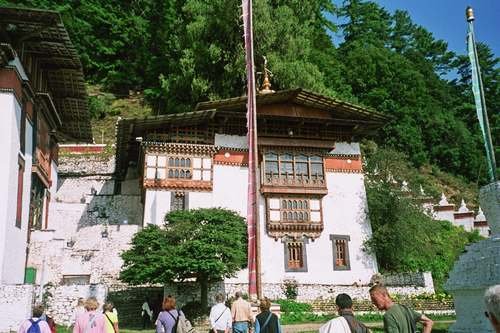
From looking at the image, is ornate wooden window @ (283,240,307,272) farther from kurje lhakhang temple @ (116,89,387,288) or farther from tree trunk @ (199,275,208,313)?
tree trunk @ (199,275,208,313)

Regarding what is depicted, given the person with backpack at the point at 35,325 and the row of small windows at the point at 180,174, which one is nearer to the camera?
the person with backpack at the point at 35,325

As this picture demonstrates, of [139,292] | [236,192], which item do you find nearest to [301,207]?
[236,192]

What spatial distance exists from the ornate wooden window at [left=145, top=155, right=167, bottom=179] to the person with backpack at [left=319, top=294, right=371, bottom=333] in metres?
21.7

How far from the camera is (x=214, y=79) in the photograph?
36406 mm

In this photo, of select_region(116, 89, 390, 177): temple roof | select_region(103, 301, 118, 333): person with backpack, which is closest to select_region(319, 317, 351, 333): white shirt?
select_region(103, 301, 118, 333): person with backpack

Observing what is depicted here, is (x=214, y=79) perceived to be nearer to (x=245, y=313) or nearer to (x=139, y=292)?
(x=139, y=292)

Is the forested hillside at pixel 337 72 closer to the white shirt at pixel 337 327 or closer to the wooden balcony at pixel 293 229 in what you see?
the wooden balcony at pixel 293 229

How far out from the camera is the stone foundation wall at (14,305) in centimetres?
1745

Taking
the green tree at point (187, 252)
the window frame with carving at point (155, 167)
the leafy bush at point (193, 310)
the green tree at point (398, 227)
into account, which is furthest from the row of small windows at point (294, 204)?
the leafy bush at point (193, 310)

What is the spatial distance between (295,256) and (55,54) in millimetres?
16242

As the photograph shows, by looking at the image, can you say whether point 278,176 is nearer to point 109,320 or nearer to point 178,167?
point 178,167

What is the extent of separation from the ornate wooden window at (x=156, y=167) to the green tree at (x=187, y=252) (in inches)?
157

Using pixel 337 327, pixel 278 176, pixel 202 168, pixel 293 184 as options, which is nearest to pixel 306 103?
pixel 278 176

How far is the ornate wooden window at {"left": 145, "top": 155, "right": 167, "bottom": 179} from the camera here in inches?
1027
